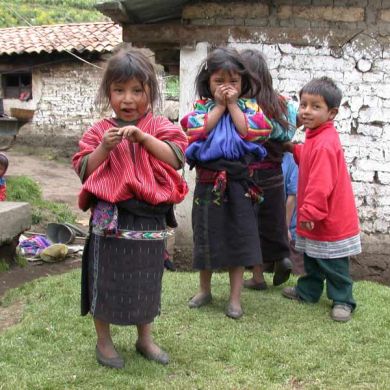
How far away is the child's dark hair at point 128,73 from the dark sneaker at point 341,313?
5.81 ft

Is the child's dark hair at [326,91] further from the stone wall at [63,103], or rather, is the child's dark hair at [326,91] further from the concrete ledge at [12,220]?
the stone wall at [63,103]

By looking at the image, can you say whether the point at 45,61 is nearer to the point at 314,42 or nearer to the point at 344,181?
the point at 314,42

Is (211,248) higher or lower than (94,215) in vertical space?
lower

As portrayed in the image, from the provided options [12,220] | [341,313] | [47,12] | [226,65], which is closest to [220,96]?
[226,65]

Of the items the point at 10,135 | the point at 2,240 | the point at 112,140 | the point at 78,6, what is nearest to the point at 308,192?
the point at 112,140

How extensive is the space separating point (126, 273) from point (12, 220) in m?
3.45

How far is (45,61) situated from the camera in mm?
17562

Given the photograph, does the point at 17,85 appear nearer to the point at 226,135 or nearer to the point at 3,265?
the point at 3,265

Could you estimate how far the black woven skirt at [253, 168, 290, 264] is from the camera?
13.0ft

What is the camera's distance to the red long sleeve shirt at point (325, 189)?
3.51 m

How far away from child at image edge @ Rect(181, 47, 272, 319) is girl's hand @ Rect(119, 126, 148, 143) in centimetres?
91

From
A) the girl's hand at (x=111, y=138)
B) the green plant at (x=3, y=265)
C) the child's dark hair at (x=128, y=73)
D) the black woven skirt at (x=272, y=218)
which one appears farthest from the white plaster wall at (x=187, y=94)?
the girl's hand at (x=111, y=138)

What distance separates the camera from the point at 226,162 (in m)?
3.49

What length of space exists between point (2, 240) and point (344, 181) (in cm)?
348
